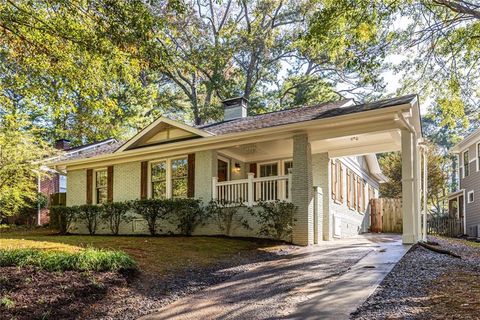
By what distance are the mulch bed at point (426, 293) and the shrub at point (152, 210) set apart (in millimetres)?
8265

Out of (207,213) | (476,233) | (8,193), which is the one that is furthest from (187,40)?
(476,233)

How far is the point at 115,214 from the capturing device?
15.5 metres

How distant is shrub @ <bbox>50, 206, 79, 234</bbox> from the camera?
16.4 metres

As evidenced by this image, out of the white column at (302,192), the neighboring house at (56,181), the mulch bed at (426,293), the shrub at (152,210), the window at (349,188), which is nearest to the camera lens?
the mulch bed at (426,293)

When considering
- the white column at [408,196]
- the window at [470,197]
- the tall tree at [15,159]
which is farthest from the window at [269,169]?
the window at [470,197]

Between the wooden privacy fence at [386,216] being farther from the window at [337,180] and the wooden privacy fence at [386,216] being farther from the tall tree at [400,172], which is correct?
the window at [337,180]

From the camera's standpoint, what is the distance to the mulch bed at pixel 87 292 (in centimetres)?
559

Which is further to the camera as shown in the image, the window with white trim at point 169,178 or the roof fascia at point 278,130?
the window with white trim at point 169,178

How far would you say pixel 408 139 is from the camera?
36.9 feet

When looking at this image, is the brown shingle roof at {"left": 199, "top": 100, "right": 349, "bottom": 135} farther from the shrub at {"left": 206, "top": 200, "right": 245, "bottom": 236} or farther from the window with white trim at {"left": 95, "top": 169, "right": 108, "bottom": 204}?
the window with white trim at {"left": 95, "top": 169, "right": 108, "bottom": 204}

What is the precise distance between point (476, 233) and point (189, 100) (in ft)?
67.6

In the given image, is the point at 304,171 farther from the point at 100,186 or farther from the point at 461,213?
the point at 461,213

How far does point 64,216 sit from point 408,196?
12.4 metres

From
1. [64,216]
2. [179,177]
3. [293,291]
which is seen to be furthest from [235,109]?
[293,291]
